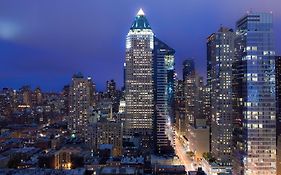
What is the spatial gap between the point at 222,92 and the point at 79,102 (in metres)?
27.0

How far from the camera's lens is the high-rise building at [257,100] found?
3259 cm

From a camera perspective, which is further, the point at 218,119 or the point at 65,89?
the point at 65,89

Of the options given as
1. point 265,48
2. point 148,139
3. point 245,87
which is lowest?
point 148,139

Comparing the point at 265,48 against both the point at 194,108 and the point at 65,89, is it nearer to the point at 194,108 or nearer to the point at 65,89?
the point at 194,108

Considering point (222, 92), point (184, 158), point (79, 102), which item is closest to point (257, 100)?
point (222, 92)

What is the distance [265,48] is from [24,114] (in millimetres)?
63462

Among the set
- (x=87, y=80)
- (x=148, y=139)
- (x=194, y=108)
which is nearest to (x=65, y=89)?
(x=87, y=80)

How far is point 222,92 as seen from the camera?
169 ft

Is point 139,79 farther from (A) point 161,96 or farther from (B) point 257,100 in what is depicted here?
(B) point 257,100

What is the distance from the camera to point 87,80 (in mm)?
73438

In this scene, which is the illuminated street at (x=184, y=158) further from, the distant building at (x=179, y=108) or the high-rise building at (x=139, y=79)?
the distant building at (x=179, y=108)

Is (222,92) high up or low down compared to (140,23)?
down

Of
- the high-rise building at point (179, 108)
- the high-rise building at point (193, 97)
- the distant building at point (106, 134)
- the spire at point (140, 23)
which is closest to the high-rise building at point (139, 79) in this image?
the spire at point (140, 23)

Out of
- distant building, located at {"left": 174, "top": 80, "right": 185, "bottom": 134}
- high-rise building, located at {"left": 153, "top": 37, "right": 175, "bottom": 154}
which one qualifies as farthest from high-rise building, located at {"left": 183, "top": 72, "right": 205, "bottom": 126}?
high-rise building, located at {"left": 153, "top": 37, "right": 175, "bottom": 154}
